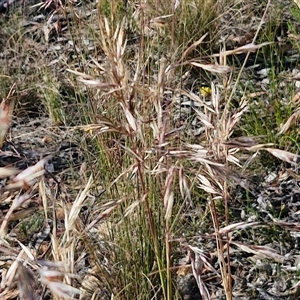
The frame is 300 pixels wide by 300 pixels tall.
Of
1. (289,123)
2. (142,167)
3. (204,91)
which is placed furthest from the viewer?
(204,91)

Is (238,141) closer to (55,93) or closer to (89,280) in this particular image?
(89,280)

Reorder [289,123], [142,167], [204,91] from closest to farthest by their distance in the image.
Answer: [289,123], [142,167], [204,91]

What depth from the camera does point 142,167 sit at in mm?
1547

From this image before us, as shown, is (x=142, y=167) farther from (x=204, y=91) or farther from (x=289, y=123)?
(x=204, y=91)

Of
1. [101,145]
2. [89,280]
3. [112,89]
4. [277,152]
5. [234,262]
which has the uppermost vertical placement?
[112,89]

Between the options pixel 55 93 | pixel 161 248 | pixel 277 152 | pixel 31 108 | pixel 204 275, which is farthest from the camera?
pixel 31 108

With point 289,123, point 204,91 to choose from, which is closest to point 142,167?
point 289,123

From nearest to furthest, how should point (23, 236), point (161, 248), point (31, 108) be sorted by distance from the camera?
point (161, 248) < point (23, 236) < point (31, 108)

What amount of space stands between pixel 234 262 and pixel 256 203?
26 cm

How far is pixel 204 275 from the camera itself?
1996 mm

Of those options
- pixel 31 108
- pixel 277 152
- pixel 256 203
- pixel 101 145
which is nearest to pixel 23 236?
pixel 101 145

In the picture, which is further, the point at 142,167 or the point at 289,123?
the point at 142,167

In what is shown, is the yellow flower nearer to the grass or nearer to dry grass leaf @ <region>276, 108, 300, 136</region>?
the grass

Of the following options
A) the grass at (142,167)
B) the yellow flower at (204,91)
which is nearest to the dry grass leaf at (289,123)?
the grass at (142,167)
